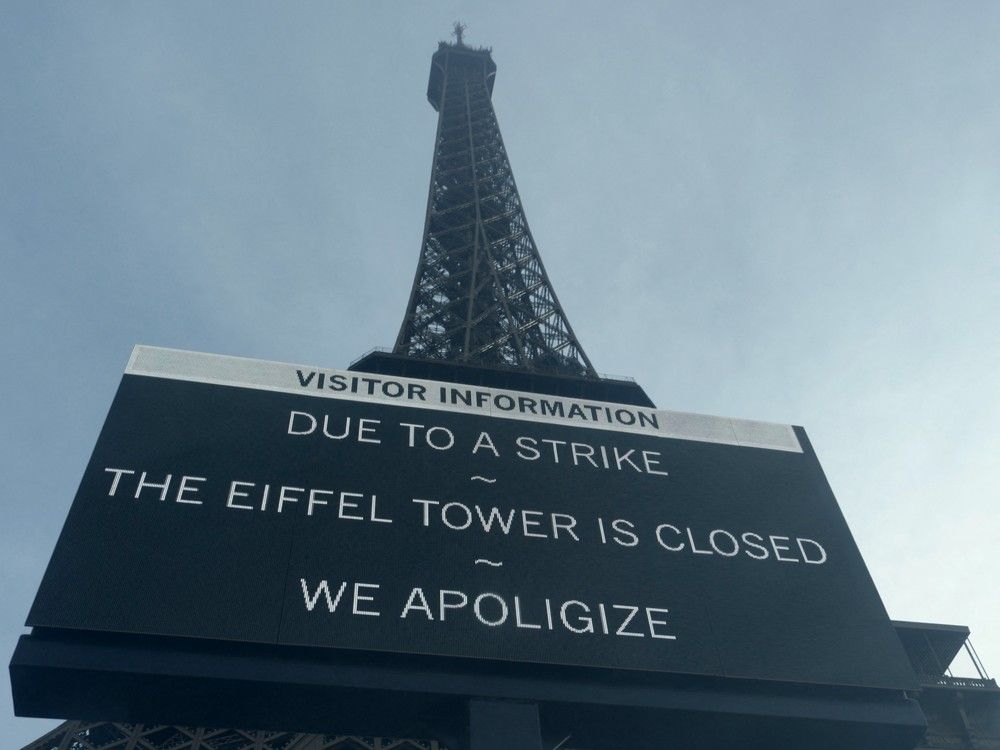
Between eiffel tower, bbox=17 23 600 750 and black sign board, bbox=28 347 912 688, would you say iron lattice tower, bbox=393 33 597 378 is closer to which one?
eiffel tower, bbox=17 23 600 750

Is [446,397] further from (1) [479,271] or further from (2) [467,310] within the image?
(1) [479,271]

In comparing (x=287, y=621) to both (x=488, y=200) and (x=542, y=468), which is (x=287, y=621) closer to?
(x=542, y=468)

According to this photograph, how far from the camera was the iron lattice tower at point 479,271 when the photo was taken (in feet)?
126

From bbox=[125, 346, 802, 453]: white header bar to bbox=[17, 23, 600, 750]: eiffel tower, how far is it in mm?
6807

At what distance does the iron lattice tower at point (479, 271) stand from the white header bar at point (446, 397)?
1073 centimetres

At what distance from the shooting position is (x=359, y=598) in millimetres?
16109

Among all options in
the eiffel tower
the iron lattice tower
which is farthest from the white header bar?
the iron lattice tower

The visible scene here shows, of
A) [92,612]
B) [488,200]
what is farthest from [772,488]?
[488,200]

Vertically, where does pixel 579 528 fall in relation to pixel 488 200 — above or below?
below

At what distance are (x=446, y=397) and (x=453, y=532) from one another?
3.98 m

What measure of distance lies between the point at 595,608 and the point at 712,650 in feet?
6.90

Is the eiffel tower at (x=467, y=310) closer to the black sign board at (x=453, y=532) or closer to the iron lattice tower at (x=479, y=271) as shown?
the iron lattice tower at (x=479, y=271)

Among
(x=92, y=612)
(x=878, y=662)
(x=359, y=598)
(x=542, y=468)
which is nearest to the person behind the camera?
(x=92, y=612)

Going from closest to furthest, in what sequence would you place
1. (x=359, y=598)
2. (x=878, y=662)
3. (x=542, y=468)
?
1. (x=359, y=598)
2. (x=878, y=662)
3. (x=542, y=468)
